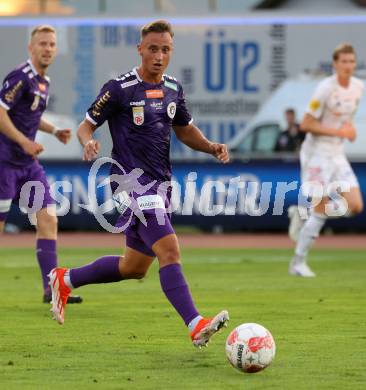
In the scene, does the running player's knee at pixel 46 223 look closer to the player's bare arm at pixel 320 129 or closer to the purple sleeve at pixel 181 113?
the purple sleeve at pixel 181 113

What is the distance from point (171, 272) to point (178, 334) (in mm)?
1090

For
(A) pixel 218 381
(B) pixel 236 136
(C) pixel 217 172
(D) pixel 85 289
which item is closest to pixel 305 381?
(A) pixel 218 381

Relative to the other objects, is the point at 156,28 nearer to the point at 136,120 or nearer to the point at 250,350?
the point at 136,120

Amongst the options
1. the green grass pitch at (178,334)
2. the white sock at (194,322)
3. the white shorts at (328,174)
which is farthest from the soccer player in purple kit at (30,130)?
the white shorts at (328,174)

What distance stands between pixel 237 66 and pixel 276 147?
286 cm

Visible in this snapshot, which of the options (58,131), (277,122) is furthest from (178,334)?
(277,122)

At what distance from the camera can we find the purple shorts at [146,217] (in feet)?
30.9

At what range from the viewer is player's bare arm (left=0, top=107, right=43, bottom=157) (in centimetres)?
1180

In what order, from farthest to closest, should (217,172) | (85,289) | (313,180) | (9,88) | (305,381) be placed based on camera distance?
1. (217,172)
2. (313,180)
3. (85,289)
4. (9,88)
5. (305,381)

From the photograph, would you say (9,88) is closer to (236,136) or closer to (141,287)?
(141,287)

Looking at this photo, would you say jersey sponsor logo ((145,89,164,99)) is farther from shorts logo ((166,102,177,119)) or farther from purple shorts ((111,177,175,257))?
purple shorts ((111,177,175,257))

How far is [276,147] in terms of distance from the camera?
2570 centimetres

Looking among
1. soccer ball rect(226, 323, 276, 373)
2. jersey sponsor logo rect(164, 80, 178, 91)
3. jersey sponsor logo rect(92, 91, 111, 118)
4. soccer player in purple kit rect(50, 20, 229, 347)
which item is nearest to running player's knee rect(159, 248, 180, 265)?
soccer player in purple kit rect(50, 20, 229, 347)

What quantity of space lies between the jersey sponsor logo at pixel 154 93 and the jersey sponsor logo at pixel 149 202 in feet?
2.45
